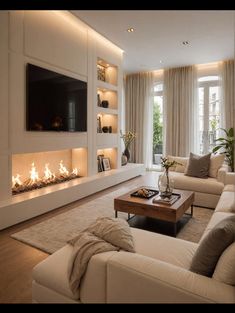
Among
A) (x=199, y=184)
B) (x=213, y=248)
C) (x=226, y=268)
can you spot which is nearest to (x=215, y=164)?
(x=199, y=184)

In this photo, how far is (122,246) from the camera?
1.51 meters

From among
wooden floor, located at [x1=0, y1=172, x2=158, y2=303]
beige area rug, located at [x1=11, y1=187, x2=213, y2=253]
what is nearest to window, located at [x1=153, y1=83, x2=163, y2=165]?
beige area rug, located at [x1=11, y1=187, x2=213, y2=253]

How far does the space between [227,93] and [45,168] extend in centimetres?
510

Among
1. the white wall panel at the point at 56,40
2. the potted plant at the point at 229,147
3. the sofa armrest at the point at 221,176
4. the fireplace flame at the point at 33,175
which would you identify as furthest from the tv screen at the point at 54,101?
the potted plant at the point at 229,147

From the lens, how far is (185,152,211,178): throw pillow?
4293 millimetres

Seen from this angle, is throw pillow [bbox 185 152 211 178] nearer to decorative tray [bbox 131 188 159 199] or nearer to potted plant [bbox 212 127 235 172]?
decorative tray [bbox 131 188 159 199]

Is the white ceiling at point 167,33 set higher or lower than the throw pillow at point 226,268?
higher

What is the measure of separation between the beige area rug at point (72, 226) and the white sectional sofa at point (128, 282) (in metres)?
1.00

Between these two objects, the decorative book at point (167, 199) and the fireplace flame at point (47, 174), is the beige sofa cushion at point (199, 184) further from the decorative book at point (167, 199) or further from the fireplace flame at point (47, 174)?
the fireplace flame at point (47, 174)

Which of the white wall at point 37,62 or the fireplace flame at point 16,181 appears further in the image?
the fireplace flame at point 16,181

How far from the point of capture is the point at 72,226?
3.04m

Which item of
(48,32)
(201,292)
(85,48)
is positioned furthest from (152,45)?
(201,292)

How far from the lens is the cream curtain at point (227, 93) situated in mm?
6243

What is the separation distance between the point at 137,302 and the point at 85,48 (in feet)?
15.0
